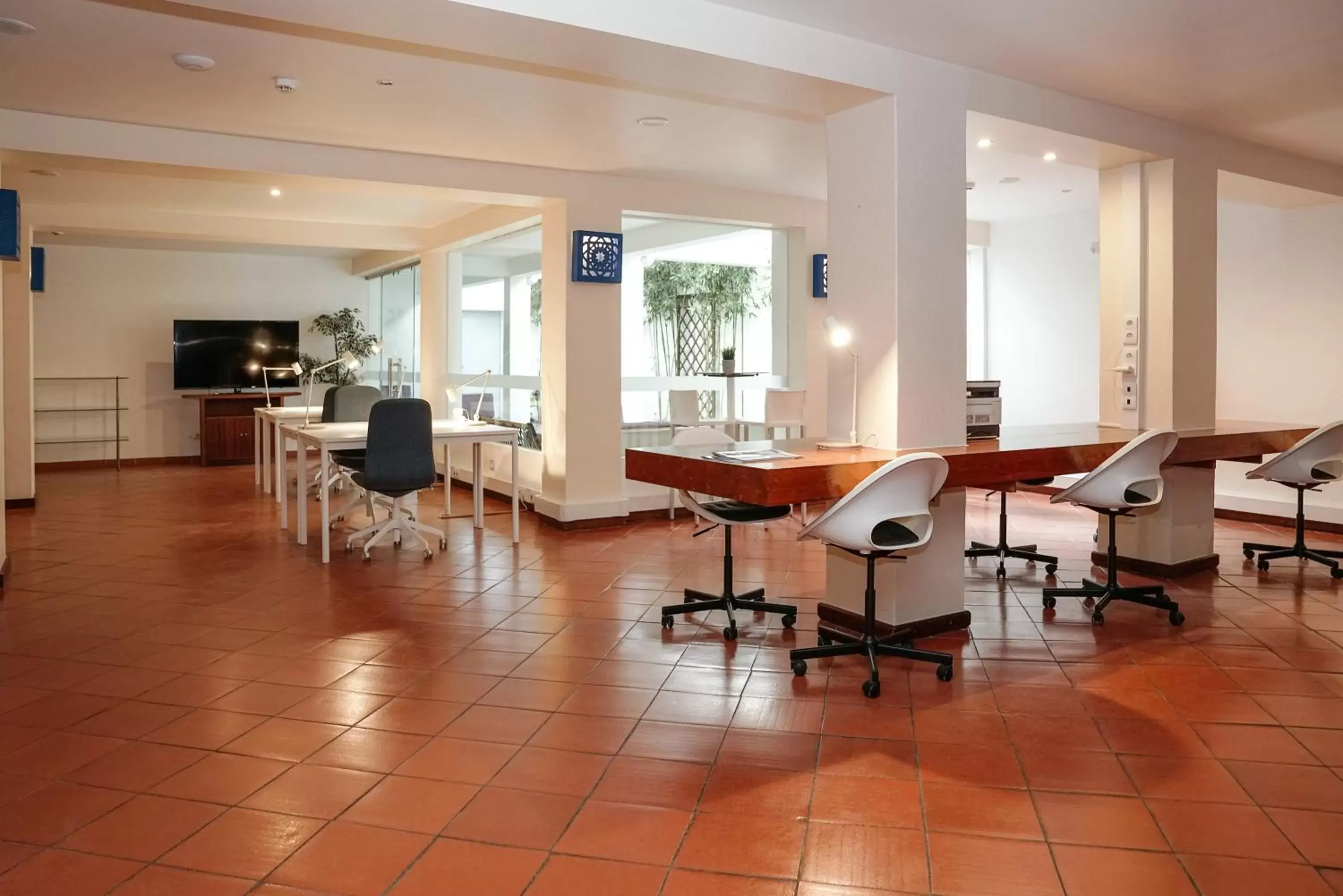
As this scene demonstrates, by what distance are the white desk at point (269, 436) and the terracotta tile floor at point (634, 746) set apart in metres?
2.92

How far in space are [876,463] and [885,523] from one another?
0.75 feet

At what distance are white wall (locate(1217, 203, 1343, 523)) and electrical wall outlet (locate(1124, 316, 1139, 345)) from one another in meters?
1.82

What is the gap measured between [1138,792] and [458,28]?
3169 millimetres

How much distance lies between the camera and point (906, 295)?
4.09 meters

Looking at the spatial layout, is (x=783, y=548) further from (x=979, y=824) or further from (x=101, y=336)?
(x=101, y=336)

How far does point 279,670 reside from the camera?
3.81 meters

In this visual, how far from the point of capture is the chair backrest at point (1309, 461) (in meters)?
5.30

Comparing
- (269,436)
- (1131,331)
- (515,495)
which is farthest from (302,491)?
(1131,331)

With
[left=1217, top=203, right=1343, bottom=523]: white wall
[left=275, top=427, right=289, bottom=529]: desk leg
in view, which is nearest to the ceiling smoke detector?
[left=275, top=427, right=289, bottom=529]: desk leg

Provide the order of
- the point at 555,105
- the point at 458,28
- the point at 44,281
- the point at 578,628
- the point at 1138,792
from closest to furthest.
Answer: the point at 1138,792 → the point at 458,28 → the point at 578,628 → the point at 555,105 → the point at 44,281

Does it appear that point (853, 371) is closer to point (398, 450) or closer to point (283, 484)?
point (398, 450)

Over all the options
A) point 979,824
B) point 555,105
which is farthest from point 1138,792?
point 555,105

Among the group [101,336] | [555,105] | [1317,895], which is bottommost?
[1317,895]

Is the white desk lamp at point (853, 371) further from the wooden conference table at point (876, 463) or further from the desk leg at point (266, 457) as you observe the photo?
the desk leg at point (266, 457)
